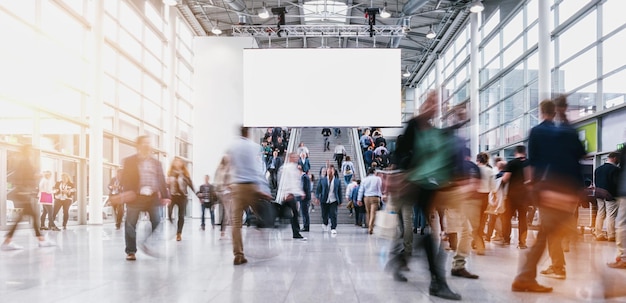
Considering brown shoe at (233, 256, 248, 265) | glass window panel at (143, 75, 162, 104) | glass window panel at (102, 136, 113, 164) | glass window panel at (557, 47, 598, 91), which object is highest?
glass window panel at (143, 75, 162, 104)

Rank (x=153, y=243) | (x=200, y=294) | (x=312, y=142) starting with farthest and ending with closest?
(x=312, y=142), (x=153, y=243), (x=200, y=294)

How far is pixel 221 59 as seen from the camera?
22.3 m

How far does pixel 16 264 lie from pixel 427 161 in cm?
485

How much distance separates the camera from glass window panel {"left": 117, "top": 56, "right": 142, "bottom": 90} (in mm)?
17906

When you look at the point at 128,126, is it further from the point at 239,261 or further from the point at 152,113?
the point at 239,261

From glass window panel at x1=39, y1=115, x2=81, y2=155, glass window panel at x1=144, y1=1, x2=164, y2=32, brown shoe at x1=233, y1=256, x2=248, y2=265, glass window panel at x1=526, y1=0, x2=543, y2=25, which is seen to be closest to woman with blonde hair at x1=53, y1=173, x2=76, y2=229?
glass window panel at x1=39, y1=115, x2=81, y2=155

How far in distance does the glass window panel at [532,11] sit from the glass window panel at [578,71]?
2.55m

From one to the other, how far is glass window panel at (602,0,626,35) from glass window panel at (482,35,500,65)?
A: 7.40 meters

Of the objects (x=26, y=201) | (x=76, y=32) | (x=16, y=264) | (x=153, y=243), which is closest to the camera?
(x=16, y=264)

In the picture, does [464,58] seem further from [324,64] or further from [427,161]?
[427,161]

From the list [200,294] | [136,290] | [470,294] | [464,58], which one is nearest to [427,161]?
[470,294]

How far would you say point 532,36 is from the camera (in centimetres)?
1720

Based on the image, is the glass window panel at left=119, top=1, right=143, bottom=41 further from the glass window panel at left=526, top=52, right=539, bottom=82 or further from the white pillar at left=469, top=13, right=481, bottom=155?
the glass window panel at left=526, top=52, right=539, bottom=82

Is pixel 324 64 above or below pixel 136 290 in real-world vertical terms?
above
